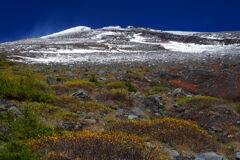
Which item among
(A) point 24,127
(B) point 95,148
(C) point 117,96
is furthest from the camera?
(C) point 117,96

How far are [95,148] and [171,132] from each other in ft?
8.01

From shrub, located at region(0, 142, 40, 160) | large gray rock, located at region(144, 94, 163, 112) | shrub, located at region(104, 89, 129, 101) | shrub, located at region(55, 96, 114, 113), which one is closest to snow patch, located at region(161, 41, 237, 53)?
large gray rock, located at region(144, 94, 163, 112)

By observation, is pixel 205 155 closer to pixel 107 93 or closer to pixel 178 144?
pixel 178 144

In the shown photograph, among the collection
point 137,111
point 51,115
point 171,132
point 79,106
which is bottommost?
point 137,111

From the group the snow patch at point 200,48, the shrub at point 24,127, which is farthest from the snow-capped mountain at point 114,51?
the shrub at point 24,127

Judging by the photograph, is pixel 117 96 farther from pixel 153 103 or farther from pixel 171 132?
pixel 171 132

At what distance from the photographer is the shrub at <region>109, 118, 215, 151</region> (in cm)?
575

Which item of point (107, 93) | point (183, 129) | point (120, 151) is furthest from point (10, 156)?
point (107, 93)

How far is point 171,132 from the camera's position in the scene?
599 cm

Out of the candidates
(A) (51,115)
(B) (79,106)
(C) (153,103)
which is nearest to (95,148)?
(A) (51,115)

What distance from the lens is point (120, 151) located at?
448 cm

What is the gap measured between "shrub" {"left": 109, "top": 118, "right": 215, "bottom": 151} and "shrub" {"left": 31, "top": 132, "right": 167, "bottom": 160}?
3.46 feet

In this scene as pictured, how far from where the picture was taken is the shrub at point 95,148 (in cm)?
425

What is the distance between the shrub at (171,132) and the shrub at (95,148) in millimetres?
1054
